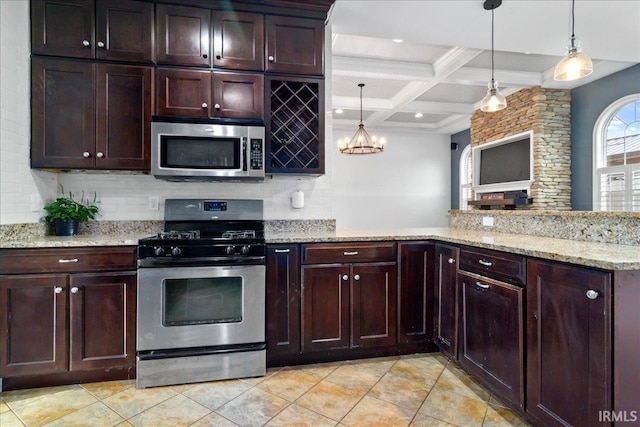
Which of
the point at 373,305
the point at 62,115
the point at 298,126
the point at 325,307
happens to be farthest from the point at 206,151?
the point at 373,305

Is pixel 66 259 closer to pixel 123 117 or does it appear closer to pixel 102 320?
pixel 102 320

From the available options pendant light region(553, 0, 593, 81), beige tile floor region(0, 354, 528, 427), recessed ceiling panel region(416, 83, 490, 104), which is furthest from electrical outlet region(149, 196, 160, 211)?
recessed ceiling panel region(416, 83, 490, 104)

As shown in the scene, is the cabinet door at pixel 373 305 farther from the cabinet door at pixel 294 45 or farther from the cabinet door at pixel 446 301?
the cabinet door at pixel 294 45

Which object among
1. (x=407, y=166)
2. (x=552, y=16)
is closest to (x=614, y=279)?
(x=552, y=16)

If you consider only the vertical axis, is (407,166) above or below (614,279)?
above

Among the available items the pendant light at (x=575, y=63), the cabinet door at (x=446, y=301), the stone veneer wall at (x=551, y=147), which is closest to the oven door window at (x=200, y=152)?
the cabinet door at (x=446, y=301)

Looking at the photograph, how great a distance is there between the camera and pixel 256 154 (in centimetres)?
267

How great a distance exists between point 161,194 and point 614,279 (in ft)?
9.68

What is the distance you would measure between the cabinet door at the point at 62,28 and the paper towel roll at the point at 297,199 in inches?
71.2

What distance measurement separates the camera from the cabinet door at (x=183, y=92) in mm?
2605

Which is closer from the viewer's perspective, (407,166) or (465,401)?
(465,401)

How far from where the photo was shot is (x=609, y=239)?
199 cm

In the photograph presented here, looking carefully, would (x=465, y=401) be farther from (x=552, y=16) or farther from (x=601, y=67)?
(x=601, y=67)

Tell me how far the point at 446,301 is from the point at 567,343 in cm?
97
